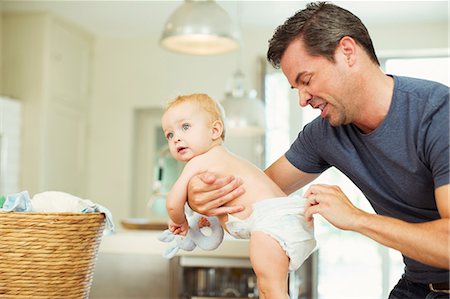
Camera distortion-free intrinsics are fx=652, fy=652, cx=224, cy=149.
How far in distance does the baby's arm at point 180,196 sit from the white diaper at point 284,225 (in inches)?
5.6

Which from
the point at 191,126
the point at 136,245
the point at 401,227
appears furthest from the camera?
the point at 136,245

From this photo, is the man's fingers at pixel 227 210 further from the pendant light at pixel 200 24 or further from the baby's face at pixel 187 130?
the pendant light at pixel 200 24

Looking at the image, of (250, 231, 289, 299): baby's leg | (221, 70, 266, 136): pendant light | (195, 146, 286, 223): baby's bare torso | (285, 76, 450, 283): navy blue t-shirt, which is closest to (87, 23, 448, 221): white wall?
(221, 70, 266, 136): pendant light

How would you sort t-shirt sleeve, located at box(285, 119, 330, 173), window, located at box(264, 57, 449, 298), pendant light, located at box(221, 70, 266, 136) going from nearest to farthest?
t-shirt sleeve, located at box(285, 119, 330, 173)
pendant light, located at box(221, 70, 266, 136)
window, located at box(264, 57, 449, 298)

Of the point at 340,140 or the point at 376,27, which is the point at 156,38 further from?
the point at 340,140

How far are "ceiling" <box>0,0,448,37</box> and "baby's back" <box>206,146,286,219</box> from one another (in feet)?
11.8

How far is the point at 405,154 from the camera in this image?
5.00 feet

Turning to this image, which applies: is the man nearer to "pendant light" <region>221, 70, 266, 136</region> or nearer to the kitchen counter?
the kitchen counter

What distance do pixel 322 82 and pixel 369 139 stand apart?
0.18m

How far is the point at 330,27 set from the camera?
158cm

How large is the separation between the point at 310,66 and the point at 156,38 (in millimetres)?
4874

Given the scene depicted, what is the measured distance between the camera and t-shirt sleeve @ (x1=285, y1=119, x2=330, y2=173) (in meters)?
1.80

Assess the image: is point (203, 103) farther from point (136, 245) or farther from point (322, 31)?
point (136, 245)

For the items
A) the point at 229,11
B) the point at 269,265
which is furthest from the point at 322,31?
the point at 229,11
